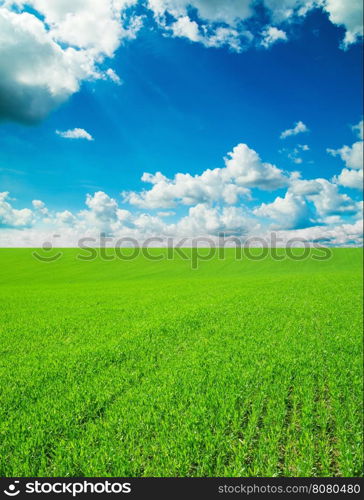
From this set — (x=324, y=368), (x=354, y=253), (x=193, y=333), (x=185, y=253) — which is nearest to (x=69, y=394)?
(x=193, y=333)

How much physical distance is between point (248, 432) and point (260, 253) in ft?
218

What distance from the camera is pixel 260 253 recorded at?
68.8 meters

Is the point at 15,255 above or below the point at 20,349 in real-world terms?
above

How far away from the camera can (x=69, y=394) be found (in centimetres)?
598

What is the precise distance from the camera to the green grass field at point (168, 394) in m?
4.40

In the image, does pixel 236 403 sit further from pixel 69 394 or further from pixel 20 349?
pixel 20 349

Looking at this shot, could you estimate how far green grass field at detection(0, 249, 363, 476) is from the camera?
4.40 metres

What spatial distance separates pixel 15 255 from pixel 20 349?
11.6 feet

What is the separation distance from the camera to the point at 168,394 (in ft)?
20.7

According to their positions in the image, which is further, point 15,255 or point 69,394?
point 69,394
